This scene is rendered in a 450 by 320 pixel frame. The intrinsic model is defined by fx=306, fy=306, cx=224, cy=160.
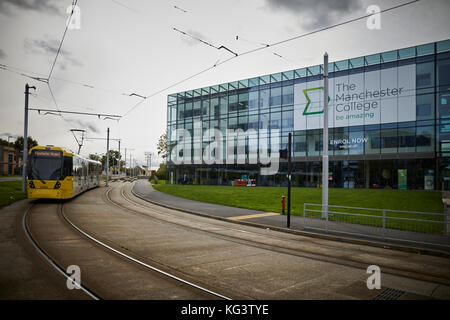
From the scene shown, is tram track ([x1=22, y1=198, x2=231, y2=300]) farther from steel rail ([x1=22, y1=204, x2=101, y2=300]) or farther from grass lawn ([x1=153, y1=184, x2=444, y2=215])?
grass lawn ([x1=153, y1=184, x2=444, y2=215])

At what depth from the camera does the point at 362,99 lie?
114ft

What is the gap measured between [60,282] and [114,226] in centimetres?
640

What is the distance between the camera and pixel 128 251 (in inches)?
310

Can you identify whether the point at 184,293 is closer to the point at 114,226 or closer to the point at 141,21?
the point at 114,226

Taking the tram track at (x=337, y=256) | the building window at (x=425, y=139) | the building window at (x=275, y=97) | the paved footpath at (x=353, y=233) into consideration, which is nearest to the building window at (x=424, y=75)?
the building window at (x=425, y=139)

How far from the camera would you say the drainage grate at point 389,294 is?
517cm

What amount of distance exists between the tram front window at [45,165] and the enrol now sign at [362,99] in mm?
28338

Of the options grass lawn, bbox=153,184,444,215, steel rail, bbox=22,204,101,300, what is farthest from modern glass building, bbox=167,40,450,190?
steel rail, bbox=22,204,101,300

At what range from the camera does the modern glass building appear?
31.5 m

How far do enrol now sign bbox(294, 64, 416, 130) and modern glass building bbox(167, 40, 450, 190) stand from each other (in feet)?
0.32

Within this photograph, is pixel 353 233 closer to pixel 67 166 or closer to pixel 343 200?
pixel 343 200

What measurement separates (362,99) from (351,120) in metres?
2.59

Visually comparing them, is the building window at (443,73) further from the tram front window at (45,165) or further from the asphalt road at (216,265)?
the tram front window at (45,165)
